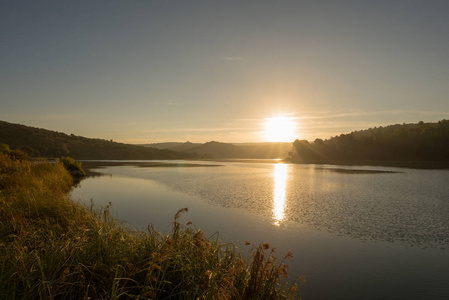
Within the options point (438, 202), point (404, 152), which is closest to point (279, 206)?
point (438, 202)

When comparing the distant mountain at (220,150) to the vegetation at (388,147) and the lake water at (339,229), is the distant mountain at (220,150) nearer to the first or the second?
the vegetation at (388,147)

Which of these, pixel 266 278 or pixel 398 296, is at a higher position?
pixel 266 278

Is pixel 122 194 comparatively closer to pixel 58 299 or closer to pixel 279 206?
pixel 279 206

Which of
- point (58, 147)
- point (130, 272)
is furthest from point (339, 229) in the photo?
point (58, 147)

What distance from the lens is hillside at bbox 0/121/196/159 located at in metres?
72.1

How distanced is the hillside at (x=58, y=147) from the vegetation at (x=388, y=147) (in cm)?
5487

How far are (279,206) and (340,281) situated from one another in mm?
9178

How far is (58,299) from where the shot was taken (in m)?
4.11

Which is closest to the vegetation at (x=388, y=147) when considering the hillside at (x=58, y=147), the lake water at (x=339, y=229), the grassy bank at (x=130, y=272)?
the hillside at (x=58, y=147)

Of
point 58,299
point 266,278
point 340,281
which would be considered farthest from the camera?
point 340,281

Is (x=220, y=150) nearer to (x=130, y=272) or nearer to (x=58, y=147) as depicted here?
(x=58, y=147)

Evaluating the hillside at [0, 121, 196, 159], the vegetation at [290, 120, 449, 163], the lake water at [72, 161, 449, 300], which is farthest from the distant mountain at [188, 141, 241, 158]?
the lake water at [72, 161, 449, 300]

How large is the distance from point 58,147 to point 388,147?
90.5 meters

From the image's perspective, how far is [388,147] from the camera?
79.3m
